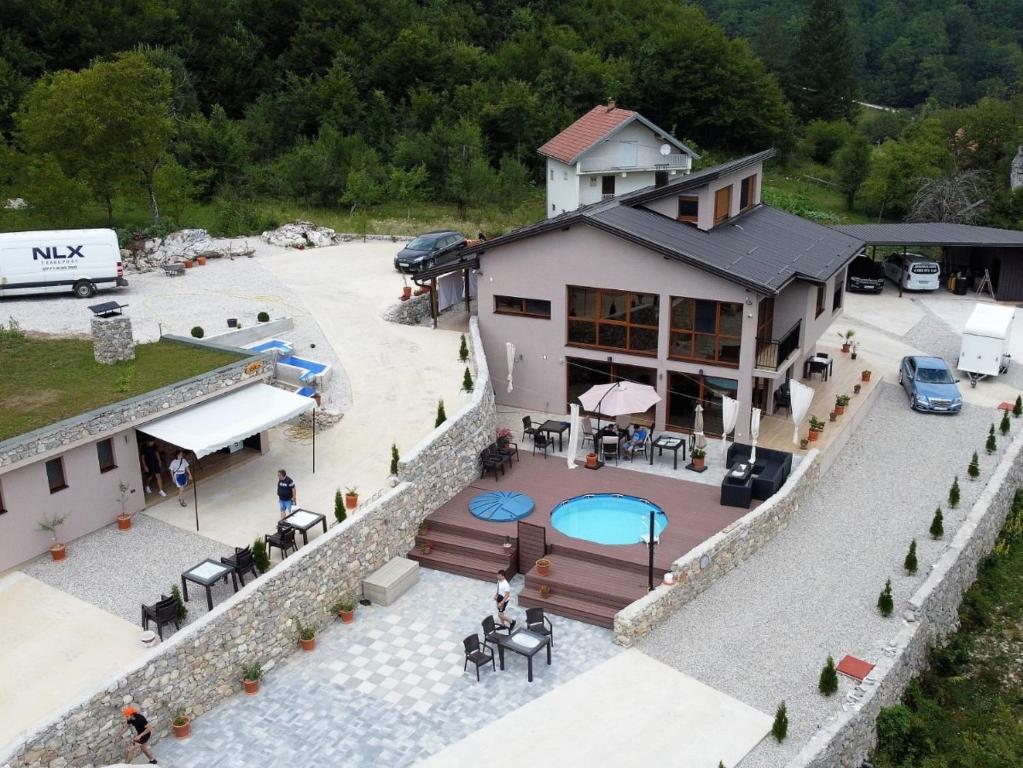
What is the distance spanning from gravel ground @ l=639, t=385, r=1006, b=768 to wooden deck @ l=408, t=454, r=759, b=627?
4.51 feet

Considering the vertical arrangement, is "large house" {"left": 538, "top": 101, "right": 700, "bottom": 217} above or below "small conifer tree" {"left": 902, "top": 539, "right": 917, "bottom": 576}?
above

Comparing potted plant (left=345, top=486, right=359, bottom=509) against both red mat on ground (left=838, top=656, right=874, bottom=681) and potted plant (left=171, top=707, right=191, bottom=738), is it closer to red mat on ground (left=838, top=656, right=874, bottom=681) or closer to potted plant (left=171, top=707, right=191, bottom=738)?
potted plant (left=171, top=707, right=191, bottom=738)

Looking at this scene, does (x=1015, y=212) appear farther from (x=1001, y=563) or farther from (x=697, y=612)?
(x=697, y=612)

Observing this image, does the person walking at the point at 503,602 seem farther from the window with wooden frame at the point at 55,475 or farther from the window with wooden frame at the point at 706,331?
the window with wooden frame at the point at 706,331

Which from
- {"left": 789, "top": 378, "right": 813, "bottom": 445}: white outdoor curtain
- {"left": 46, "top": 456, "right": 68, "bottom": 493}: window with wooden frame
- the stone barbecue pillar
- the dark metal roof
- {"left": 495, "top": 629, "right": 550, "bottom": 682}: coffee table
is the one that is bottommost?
{"left": 495, "top": 629, "right": 550, "bottom": 682}: coffee table

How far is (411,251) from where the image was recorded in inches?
1578

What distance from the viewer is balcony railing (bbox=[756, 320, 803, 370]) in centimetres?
2717

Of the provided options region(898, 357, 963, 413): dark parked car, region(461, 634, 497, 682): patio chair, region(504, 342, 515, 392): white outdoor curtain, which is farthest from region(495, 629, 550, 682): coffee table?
region(898, 357, 963, 413): dark parked car

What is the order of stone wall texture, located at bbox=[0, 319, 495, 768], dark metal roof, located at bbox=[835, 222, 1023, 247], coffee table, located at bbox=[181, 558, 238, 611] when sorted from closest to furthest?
stone wall texture, located at bbox=[0, 319, 495, 768] → coffee table, located at bbox=[181, 558, 238, 611] → dark metal roof, located at bbox=[835, 222, 1023, 247]

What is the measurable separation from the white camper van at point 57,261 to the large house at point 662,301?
Answer: 1488cm

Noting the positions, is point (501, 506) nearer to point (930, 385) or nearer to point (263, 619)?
point (263, 619)

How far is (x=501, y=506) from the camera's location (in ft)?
79.7

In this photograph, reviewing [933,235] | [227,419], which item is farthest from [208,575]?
[933,235]

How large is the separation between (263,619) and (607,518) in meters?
9.30
